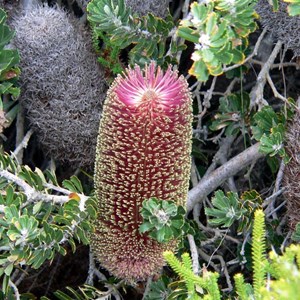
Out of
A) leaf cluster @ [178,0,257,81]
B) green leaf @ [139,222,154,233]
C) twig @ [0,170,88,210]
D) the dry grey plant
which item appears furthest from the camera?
the dry grey plant

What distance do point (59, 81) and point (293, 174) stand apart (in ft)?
2.24

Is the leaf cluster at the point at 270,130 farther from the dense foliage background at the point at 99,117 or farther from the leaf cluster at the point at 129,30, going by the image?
the leaf cluster at the point at 129,30

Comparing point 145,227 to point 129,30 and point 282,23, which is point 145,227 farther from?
point 282,23

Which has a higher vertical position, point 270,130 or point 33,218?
point 270,130

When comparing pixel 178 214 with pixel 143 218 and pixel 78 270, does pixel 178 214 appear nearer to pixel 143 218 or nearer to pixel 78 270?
pixel 143 218

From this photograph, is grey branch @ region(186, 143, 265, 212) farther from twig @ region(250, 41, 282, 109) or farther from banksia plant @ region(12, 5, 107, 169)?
banksia plant @ region(12, 5, 107, 169)

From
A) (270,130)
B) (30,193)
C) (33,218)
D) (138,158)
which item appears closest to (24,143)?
(30,193)

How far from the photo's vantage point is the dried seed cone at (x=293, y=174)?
1.69 m

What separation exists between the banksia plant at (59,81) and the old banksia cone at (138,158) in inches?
13.1

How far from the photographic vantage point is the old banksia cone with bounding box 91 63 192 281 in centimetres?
149

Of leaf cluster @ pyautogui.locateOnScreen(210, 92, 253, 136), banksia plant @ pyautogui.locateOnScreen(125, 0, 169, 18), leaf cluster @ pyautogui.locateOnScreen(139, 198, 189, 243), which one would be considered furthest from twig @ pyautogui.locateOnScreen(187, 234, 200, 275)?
banksia plant @ pyautogui.locateOnScreen(125, 0, 169, 18)

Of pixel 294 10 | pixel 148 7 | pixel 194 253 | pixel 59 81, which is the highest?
pixel 294 10

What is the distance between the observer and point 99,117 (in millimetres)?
1958

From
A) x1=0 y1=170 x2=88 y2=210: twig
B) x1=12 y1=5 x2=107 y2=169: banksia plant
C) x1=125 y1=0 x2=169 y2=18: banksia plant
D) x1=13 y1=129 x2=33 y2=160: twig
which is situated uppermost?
x1=125 y1=0 x2=169 y2=18: banksia plant
